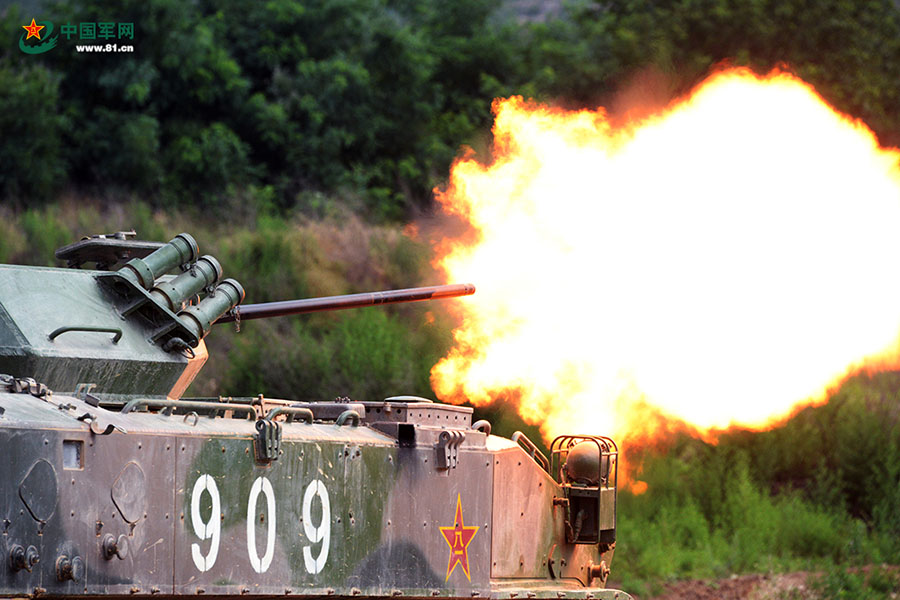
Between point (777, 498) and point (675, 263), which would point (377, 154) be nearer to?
point (777, 498)

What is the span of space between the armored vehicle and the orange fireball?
241 centimetres

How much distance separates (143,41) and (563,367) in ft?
59.4

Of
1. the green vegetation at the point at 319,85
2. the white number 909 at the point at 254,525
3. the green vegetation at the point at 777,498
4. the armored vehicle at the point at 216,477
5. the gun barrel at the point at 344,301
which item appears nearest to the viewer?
the armored vehicle at the point at 216,477

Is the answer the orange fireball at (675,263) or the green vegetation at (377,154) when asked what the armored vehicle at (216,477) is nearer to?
the orange fireball at (675,263)

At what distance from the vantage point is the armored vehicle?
7836mm

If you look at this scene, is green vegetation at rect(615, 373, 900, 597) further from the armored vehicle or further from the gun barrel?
the armored vehicle

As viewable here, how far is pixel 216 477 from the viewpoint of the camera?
8.71m

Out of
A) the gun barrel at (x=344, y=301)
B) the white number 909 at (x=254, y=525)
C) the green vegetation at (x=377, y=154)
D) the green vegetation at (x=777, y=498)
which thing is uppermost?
the green vegetation at (x=377, y=154)

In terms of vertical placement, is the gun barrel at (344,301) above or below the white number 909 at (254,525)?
above

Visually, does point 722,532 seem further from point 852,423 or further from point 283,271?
point 283,271

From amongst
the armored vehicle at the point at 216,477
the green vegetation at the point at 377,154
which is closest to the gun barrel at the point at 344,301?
the armored vehicle at the point at 216,477

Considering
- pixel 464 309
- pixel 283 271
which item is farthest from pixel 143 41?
pixel 464 309

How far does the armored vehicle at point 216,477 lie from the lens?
25.7 feet

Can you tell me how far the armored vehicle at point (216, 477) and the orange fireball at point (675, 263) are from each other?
241 centimetres
